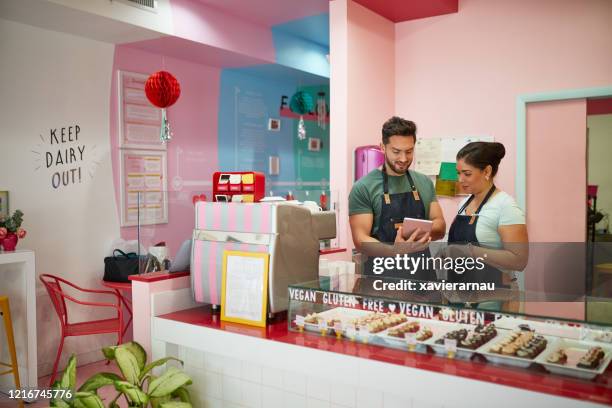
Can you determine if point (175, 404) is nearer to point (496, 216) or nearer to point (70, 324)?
point (496, 216)

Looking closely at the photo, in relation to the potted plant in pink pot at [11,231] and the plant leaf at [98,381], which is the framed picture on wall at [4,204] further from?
the plant leaf at [98,381]

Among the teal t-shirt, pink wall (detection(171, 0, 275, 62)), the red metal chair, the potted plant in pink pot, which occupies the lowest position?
the red metal chair

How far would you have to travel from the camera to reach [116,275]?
4836 millimetres

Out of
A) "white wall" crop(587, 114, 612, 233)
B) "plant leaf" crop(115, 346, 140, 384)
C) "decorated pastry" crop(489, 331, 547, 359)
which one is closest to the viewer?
"decorated pastry" crop(489, 331, 547, 359)

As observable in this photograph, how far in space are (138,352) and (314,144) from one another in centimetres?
570

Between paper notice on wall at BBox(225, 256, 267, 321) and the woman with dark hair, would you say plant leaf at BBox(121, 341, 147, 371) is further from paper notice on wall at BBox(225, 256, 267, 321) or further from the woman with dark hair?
the woman with dark hair

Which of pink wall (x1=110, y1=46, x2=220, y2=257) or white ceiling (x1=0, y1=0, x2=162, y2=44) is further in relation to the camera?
pink wall (x1=110, y1=46, x2=220, y2=257)

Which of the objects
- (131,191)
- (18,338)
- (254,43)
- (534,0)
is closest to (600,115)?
(534,0)

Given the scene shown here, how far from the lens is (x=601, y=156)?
6016 millimetres

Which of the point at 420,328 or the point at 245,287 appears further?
the point at 245,287

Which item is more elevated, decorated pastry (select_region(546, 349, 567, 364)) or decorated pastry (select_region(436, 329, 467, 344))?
decorated pastry (select_region(436, 329, 467, 344))

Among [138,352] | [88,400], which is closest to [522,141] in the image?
[138,352]

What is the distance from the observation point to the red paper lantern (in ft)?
15.0

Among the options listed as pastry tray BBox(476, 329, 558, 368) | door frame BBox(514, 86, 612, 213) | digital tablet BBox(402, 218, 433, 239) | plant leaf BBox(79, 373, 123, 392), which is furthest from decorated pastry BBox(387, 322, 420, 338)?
door frame BBox(514, 86, 612, 213)
